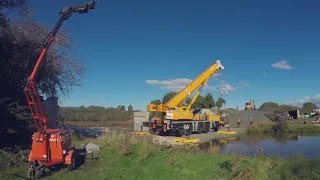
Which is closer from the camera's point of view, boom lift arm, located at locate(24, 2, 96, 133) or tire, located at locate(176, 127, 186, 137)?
boom lift arm, located at locate(24, 2, 96, 133)

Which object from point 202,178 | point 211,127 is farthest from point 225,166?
point 211,127

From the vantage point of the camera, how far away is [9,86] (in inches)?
540

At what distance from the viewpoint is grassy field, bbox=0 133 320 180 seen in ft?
24.9

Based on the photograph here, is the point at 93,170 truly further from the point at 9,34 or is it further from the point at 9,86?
the point at 9,34

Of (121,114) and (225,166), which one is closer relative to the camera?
(225,166)

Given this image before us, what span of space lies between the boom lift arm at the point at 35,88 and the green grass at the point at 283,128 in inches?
1072

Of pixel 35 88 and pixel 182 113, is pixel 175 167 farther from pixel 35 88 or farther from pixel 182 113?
pixel 182 113

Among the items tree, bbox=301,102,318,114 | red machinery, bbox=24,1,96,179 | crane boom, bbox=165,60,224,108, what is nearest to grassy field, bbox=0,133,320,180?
red machinery, bbox=24,1,96,179

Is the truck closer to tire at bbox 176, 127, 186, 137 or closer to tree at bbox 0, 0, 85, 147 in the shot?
tire at bbox 176, 127, 186, 137

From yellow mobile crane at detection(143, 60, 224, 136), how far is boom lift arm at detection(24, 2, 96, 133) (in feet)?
50.8

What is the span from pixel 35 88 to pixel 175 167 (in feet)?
19.7

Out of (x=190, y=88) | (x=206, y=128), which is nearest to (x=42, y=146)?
(x=190, y=88)

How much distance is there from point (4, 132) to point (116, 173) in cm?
743

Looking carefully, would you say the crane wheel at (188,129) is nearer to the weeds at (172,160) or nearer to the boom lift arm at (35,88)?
the weeds at (172,160)
